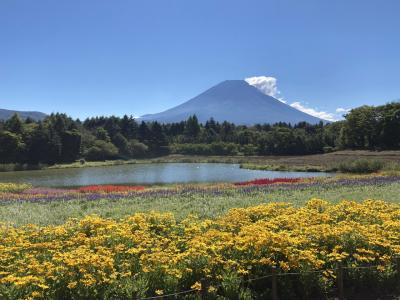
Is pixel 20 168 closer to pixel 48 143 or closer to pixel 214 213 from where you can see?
pixel 48 143

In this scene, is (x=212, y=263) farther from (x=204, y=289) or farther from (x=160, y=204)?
(x=160, y=204)

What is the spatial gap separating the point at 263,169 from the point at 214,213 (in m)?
57.2

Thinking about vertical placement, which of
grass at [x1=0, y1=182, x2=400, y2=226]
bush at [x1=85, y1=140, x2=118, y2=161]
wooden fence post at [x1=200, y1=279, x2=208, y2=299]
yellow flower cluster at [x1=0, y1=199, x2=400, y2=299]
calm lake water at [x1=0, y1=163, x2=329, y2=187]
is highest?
bush at [x1=85, y1=140, x2=118, y2=161]

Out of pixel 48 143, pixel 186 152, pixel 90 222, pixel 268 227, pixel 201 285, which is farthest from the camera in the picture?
pixel 186 152

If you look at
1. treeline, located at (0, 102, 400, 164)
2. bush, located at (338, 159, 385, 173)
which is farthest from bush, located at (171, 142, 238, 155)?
bush, located at (338, 159, 385, 173)

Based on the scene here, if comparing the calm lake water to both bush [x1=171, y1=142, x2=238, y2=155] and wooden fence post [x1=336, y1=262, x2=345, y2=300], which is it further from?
bush [x1=171, y1=142, x2=238, y2=155]

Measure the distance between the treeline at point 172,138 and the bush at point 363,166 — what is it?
4383cm

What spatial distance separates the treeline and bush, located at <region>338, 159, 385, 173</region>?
1726 inches

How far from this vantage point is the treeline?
3735 inches

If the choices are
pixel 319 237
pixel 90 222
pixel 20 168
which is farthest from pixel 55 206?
pixel 20 168

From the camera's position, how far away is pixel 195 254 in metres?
6.61

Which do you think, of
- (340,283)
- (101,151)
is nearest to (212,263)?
(340,283)

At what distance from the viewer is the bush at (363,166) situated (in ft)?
169

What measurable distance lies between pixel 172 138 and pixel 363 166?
318 ft
